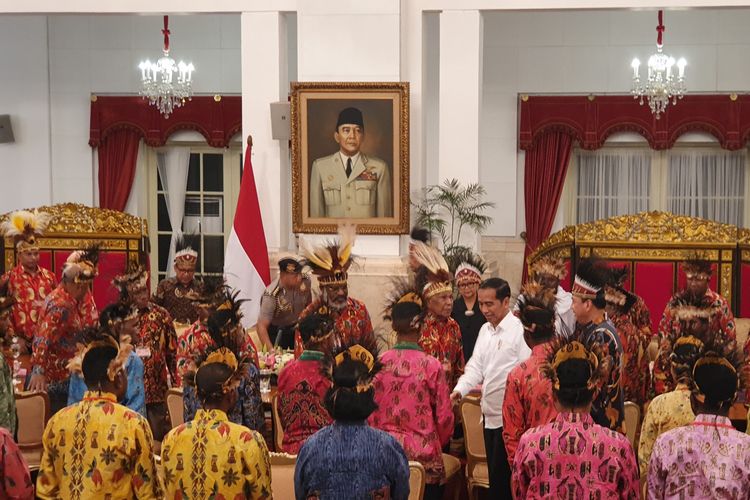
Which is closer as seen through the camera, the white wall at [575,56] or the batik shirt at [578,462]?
the batik shirt at [578,462]

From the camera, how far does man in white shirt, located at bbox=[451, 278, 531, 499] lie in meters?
6.18

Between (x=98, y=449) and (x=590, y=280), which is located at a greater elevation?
(x=590, y=280)

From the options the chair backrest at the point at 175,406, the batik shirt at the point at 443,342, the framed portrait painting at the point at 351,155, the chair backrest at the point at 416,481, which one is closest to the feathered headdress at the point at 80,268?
the chair backrest at the point at 175,406

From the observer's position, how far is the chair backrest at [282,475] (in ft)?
17.2

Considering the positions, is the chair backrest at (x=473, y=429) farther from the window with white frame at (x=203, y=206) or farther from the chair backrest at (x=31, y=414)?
the window with white frame at (x=203, y=206)

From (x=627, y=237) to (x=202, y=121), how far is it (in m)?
6.35

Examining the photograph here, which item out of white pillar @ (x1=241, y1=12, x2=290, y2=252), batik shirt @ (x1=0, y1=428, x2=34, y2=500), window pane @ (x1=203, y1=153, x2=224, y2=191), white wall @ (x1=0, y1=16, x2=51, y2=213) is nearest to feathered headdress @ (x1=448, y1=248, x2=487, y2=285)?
white pillar @ (x1=241, y1=12, x2=290, y2=252)

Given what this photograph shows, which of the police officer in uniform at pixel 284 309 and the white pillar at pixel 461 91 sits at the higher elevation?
the white pillar at pixel 461 91

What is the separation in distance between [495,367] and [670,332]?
162cm

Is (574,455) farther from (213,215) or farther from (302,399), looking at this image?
(213,215)

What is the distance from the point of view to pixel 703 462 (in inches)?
172

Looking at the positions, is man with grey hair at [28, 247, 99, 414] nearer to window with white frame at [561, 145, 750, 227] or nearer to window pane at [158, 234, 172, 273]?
window pane at [158, 234, 172, 273]

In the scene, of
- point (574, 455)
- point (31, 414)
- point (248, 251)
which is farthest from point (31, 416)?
point (248, 251)

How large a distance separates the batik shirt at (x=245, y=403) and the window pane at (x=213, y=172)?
33.9 feet
